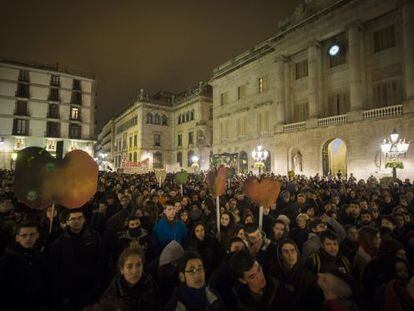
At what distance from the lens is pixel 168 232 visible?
4.97m

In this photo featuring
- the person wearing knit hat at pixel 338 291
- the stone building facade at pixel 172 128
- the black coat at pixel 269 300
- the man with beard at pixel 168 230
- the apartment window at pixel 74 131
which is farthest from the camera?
the apartment window at pixel 74 131

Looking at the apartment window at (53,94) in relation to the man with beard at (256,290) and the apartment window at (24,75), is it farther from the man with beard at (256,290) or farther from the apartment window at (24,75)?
the man with beard at (256,290)

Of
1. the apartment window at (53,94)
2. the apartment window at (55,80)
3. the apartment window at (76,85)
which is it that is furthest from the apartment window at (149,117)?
the apartment window at (55,80)

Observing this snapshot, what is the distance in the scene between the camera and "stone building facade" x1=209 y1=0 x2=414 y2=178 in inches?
734

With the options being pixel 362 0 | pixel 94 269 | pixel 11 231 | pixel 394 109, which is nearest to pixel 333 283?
pixel 94 269

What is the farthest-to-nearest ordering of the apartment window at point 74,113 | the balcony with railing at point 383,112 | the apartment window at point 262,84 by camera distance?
the apartment window at point 74,113, the apartment window at point 262,84, the balcony with railing at point 383,112

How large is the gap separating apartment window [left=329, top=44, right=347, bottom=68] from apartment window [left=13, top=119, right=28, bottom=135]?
44630 millimetres

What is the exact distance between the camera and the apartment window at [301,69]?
2517 cm

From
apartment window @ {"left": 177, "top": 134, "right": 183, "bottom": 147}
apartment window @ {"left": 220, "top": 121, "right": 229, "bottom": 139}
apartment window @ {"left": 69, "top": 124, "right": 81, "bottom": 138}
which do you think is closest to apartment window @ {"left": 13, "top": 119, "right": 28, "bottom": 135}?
apartment window @ {"left": 69, "top": 124, "right": 81, "bottom": 138}

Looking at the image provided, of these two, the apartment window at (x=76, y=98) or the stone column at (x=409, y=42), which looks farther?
the apartment window at (x=76, y=98)

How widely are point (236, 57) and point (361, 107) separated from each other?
17832 mm

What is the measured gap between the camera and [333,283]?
229 centimetres

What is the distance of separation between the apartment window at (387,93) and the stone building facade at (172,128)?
26.7 metres

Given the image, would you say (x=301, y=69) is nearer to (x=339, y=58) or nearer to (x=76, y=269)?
(x=339, y=58)
